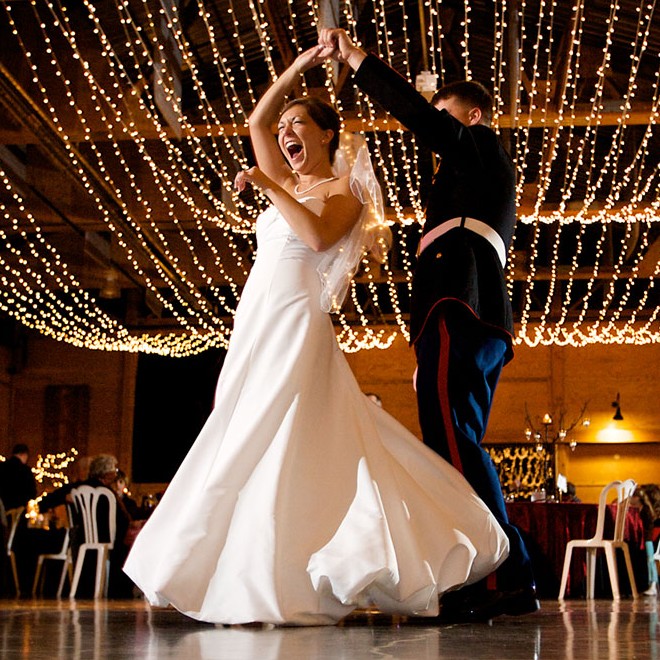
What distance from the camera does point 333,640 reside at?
2.10m

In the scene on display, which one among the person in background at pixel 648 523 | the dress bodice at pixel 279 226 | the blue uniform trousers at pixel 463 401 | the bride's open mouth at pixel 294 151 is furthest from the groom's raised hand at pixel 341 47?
the person in background at pixel 648 523

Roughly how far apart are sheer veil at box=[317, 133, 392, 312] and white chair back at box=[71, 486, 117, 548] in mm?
5394

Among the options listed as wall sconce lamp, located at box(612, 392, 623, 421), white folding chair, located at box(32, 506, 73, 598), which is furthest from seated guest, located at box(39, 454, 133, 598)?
wall sconce lamp, located at box(612, 392, 623, 421)

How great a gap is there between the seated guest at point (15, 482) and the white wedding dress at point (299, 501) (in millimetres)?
6926

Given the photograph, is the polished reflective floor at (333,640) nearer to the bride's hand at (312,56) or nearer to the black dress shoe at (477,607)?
the black dress shoe at (477,607)

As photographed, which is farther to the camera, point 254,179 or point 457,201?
point 457,201

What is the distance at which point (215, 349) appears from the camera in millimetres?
18797

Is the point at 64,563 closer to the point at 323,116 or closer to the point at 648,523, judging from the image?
the point at 648,523

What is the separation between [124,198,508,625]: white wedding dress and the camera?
2.48 metres

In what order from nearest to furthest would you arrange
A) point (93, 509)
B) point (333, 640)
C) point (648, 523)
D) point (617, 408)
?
point (333, 640), point (93, 509), point (648, 523), point (617, 408)

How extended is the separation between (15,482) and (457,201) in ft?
23.5

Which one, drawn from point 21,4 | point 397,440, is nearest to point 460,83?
point 397,440

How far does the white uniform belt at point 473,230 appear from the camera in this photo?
3062 mm

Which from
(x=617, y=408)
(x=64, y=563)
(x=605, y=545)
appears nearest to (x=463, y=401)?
(x=605, y=545)
